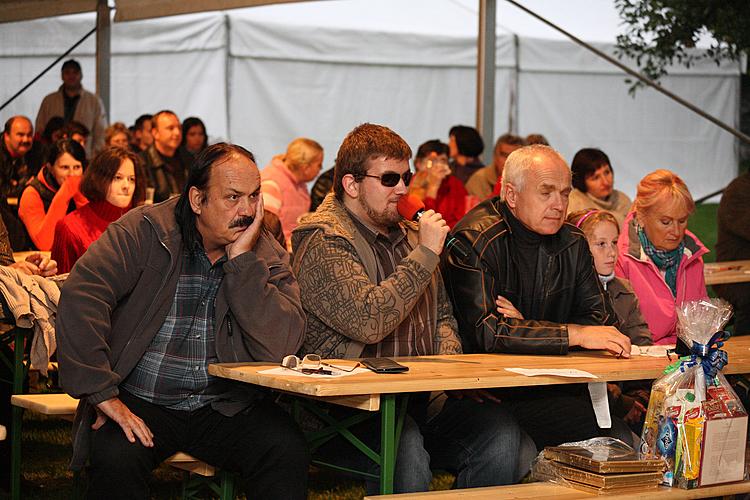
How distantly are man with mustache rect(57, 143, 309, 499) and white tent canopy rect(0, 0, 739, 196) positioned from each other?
10.8 metres

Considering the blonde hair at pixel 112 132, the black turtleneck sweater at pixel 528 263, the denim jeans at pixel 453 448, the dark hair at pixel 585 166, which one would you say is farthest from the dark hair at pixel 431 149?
the denim jeans at pixel 453 448

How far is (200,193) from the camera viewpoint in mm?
3949

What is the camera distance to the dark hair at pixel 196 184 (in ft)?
12.9

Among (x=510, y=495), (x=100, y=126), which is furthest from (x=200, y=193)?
(x=100, y=126)

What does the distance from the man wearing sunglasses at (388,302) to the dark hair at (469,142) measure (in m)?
5.94

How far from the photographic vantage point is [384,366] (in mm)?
3719

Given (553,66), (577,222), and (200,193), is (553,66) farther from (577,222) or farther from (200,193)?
(200,193)

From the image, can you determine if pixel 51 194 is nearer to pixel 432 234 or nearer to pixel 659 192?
pixel 659 192

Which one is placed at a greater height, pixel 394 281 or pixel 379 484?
pixel 394 281

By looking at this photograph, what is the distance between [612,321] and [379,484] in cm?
142

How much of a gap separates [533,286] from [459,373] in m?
0.93

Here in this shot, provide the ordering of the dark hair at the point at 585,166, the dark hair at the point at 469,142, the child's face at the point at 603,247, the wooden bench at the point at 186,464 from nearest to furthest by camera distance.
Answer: the wooden bench at the point at 186,464, the child's face at the point at 603,247, the dark hair at the point at 585,166, the dark hair at the point at 469,142

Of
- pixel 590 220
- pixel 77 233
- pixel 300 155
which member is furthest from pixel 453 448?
pixel 300 155

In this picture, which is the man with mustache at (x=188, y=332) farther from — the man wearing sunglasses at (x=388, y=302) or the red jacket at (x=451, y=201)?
the red jacket at (x=451, y=201)
